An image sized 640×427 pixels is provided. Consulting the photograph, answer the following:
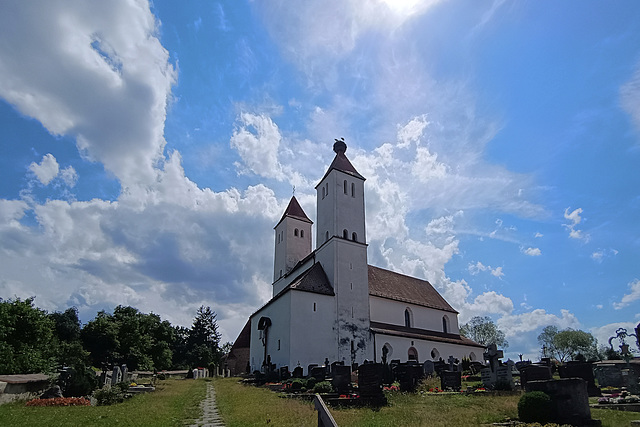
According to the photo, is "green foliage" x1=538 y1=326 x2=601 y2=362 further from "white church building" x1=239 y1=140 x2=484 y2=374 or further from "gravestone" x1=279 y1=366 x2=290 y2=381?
"gravestone" x1=279 y1=366 x2=290 y2=381

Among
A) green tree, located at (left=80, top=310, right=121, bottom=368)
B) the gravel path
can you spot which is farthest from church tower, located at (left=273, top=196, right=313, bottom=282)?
the gravel path

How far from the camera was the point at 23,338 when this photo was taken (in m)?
28.4

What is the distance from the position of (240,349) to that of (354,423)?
1650 inches

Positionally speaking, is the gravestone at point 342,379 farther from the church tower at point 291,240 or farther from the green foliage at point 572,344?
the green foliage at point 572,344

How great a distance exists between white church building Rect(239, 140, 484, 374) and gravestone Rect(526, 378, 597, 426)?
18.3 meters

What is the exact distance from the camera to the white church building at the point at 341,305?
32.0 m

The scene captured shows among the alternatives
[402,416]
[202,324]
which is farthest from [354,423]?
[202,324]

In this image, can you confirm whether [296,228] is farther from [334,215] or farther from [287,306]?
[287,306]

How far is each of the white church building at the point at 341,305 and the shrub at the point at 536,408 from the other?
1805cm

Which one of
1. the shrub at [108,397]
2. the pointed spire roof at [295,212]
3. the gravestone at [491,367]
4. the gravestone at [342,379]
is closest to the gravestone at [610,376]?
the gravestone at [491,367]

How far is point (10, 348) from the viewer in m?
25.6

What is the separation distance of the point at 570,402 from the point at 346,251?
2602 centimetres

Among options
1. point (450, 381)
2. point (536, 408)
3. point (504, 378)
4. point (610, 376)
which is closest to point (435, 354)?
point (610, 376)

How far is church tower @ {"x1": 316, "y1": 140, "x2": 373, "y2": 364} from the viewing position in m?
33.6
